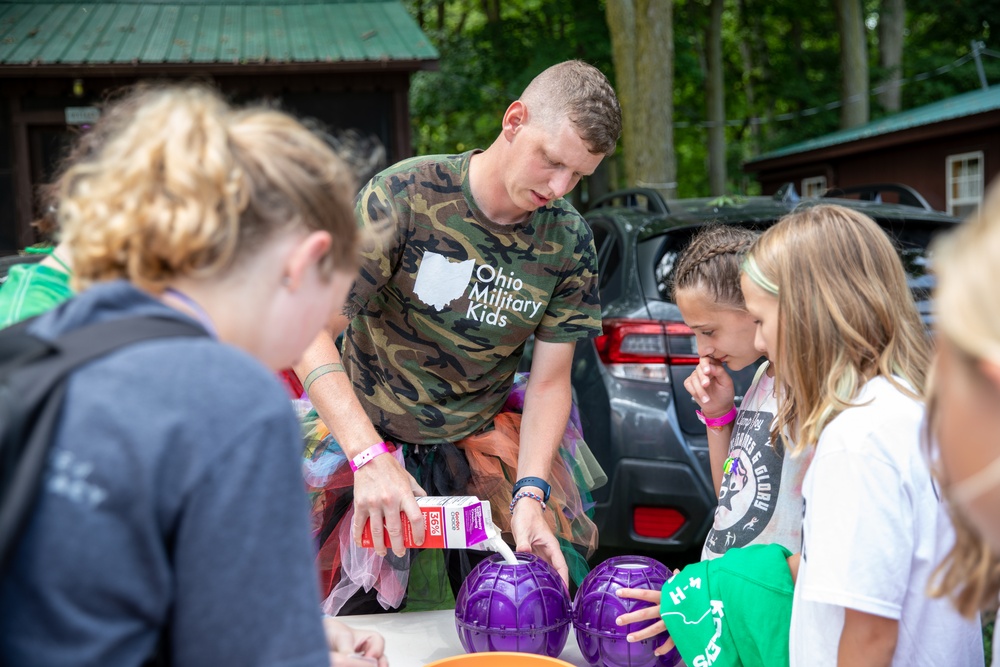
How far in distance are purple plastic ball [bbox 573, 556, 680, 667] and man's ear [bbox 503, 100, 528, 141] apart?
1.11 meters

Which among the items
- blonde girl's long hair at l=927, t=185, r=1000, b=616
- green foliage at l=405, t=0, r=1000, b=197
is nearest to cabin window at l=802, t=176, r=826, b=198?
green foliage at l=405, t=0, r=1000, b=197

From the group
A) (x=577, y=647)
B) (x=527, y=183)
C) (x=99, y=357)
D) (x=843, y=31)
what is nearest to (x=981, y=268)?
(x=99, y=357)

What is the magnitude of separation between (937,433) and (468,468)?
1604 mm

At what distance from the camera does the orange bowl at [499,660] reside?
1.48 meters

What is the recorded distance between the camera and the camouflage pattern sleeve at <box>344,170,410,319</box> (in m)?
2.17

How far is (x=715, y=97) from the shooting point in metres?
19.4

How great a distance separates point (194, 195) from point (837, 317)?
1.12m

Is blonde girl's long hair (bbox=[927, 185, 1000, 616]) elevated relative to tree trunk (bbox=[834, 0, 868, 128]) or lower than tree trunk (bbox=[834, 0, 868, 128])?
lower

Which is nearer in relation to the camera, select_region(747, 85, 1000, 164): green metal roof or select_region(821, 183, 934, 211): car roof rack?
select_region(821, 183, 934, 211): car roof rack

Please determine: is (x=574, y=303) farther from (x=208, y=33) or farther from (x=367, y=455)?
(x=208, y=33)

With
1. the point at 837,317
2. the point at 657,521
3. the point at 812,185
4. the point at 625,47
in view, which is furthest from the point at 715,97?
the point at 837,317

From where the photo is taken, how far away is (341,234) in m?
0.99

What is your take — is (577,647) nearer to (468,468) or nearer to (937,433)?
(468,468)

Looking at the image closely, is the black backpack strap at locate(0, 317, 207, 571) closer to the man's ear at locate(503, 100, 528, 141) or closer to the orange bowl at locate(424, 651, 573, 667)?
the orange bowl at locate(424, 651, 573, 667)
